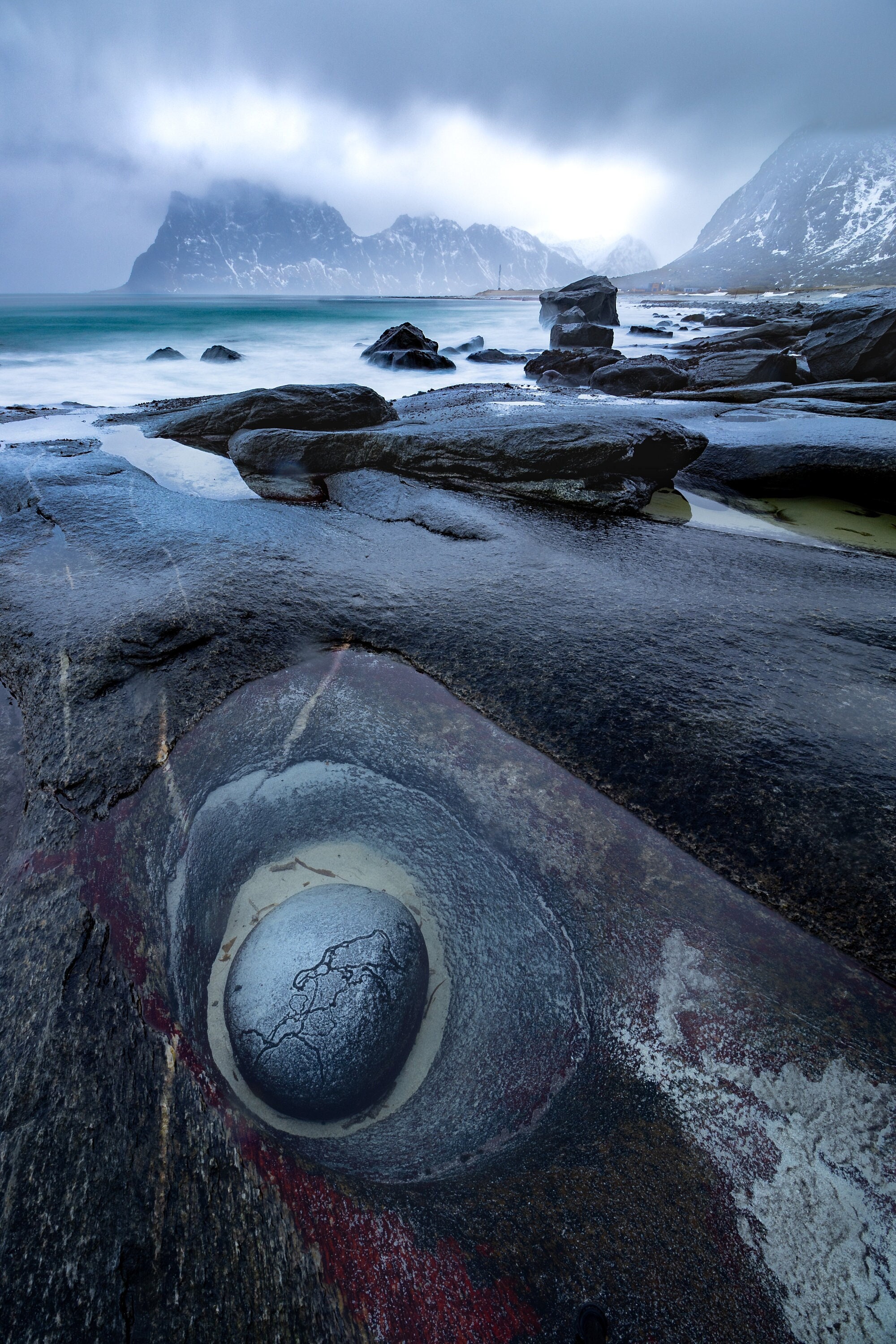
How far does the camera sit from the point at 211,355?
17250 mm

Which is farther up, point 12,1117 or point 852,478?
point 852,478

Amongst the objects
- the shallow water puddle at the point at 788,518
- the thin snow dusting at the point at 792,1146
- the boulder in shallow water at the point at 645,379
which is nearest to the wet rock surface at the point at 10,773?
the thin snow dusting at the point at 792,1146

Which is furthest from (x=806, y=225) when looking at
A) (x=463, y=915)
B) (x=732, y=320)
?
(x=463, y=915)

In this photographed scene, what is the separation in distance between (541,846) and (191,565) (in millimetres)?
2285

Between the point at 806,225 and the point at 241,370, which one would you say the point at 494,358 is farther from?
the point at 806,225

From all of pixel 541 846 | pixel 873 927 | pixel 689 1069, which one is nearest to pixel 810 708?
pixel 873 927

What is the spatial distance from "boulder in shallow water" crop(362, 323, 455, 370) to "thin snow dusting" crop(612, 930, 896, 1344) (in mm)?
14882

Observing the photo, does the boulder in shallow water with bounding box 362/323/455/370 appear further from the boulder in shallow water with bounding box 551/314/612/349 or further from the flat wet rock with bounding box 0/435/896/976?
the flat wet rock with bounding box 0/435/896/976

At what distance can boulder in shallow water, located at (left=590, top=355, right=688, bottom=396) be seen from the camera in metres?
9.15

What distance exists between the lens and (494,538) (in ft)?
11.8

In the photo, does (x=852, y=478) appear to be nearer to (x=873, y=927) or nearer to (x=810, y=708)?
(x=810, y=708)

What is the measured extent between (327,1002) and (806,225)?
171m

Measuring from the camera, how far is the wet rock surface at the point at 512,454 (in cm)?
427

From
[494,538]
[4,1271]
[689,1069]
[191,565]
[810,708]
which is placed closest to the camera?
[4,1271]
